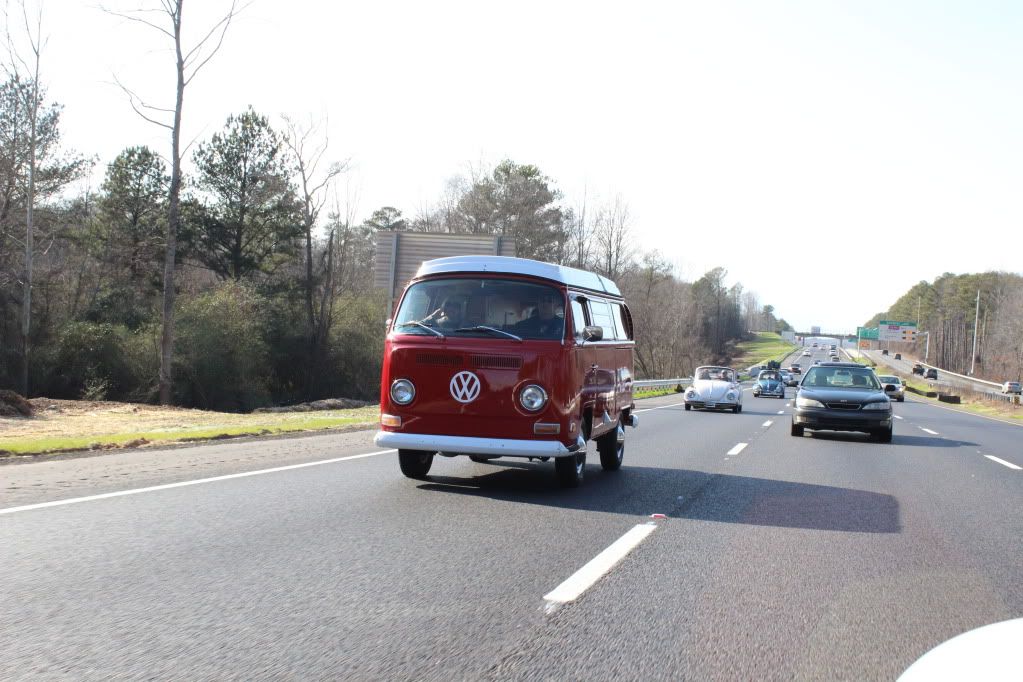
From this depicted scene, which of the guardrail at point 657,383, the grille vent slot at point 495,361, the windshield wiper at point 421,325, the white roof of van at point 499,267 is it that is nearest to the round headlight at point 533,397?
the grille vent slot at point 495,361

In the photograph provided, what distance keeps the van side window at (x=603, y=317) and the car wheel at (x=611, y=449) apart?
4.00 feet

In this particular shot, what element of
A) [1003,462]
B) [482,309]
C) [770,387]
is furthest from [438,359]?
[770,387]

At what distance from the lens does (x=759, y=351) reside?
162m

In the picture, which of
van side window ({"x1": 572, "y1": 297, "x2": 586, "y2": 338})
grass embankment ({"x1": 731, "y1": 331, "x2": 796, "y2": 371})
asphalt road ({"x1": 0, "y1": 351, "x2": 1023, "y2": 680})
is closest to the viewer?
asphalt road ({"x1": 0, "y1": 351, "x2": 1023, "y2": 680})

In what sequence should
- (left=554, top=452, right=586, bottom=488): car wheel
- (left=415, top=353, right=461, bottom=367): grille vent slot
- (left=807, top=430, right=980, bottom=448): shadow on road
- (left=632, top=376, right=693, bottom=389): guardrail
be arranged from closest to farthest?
(left=415, top=353, right=461, bottom=367): grille vent slot
(left=554, top=452, right=586, bottom=488): car wheel
(left=807, top=430, right=980, bottom=448): shadow on road
(left=632, top=376, right=693, bottom=389): guardrail

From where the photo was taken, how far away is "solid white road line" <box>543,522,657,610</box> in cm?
492

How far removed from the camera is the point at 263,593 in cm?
479

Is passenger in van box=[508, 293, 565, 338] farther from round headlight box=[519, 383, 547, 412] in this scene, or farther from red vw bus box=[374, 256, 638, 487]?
round headlight box=[519, 383, 547, 412]

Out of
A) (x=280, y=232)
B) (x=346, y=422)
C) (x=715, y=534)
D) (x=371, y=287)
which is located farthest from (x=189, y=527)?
(x=371, y=287)

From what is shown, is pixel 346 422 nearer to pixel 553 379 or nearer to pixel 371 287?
pixel 553 379

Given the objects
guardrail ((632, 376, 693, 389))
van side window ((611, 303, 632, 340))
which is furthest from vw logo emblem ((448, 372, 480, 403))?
guardrail ((632, 376, 693, 389))

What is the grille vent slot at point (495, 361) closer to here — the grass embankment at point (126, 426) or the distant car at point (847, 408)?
the grass embankment at point (126, 426)

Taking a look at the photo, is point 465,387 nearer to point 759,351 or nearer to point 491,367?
point 491,367

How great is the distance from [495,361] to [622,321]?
3892 millimetres
